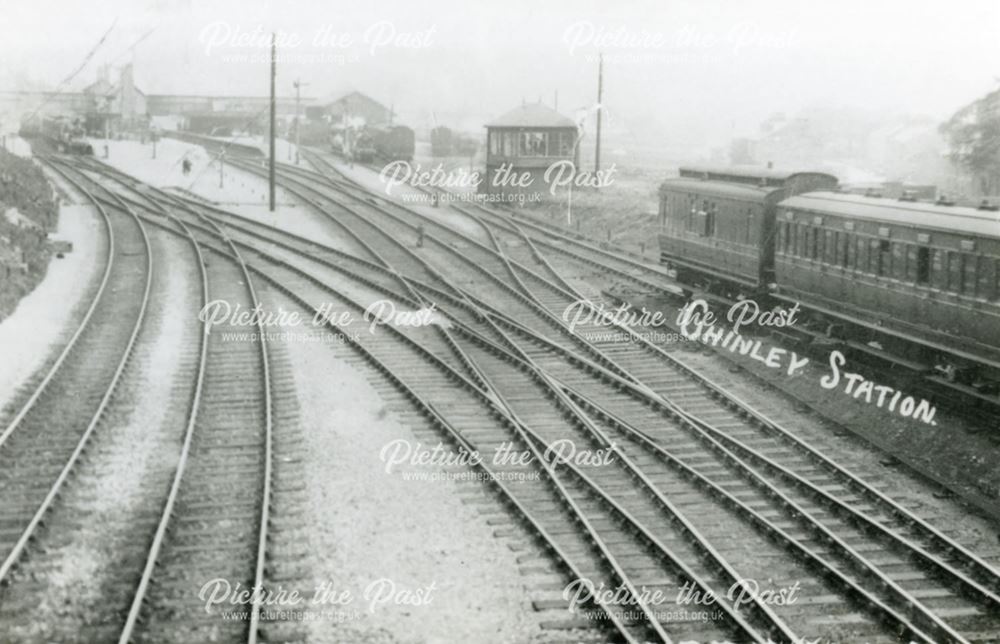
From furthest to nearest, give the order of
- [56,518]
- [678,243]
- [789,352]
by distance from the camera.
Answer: [678,243] < [789,352] < [56,518]

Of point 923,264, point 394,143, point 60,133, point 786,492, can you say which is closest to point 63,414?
point 786,492

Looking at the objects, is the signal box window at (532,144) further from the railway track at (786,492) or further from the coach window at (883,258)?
the coach window at (883,258)

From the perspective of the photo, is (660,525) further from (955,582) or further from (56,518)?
(56,518)

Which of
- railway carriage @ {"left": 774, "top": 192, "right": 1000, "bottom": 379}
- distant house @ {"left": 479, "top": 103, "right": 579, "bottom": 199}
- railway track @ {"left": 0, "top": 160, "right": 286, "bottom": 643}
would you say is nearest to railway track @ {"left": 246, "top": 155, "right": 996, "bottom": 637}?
railway carriage @ {"left": 774, "top": 192, "right": 1000, "bottom": 379}

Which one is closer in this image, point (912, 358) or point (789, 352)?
point (912, 358)

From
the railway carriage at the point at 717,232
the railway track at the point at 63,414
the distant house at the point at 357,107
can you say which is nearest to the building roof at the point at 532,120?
the railway carriage at the point at 717,232

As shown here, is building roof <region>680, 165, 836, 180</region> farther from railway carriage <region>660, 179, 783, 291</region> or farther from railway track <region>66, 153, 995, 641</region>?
railway track <region>66, 153, 995, 641</region>

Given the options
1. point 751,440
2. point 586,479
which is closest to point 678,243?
point 751,440
